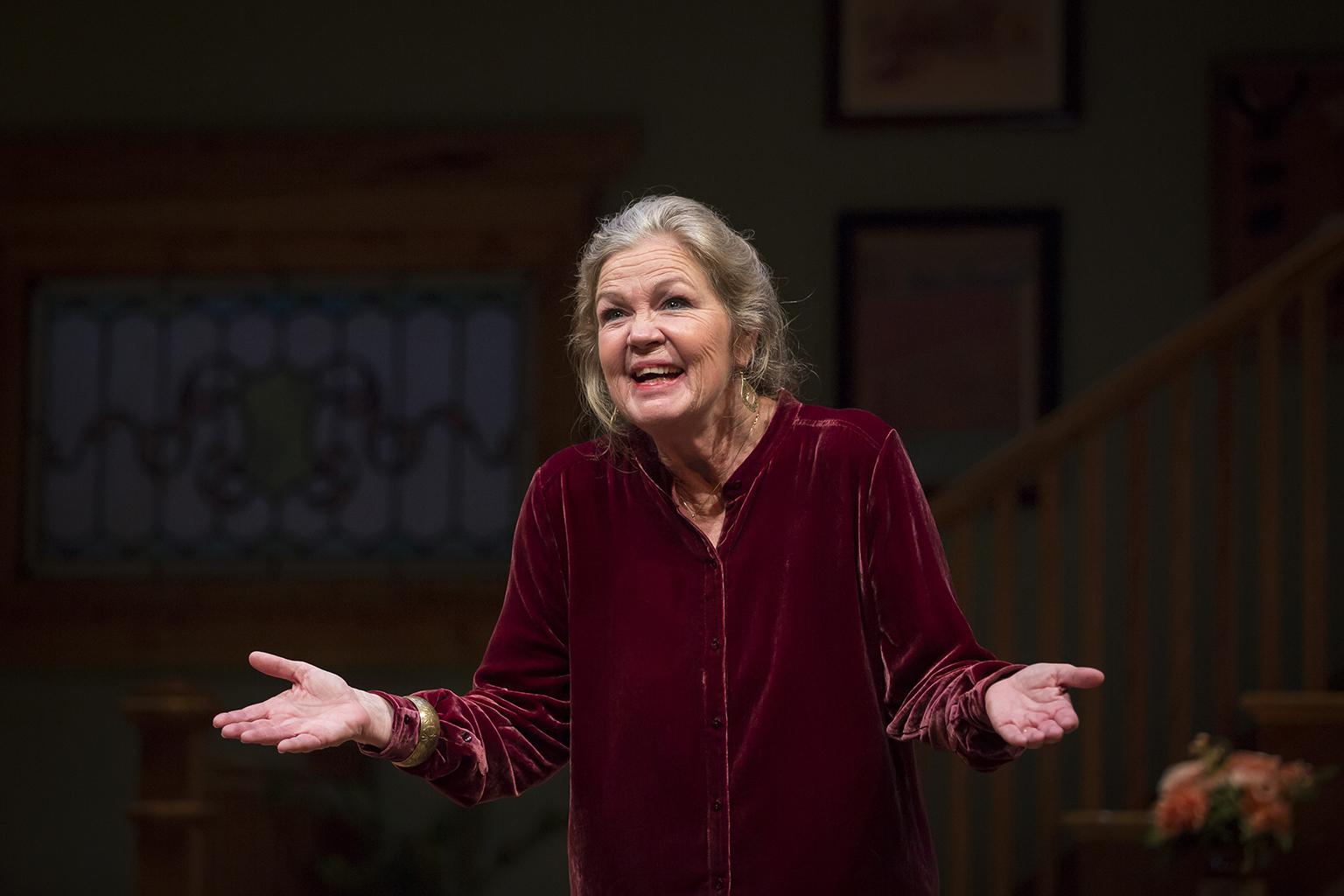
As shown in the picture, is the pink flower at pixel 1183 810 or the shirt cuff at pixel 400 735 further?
the pink flower at pixel 1183 810

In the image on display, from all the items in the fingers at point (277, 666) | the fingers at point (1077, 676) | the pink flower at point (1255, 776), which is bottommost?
the pink flower at point (1255, 776)

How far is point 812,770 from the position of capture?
4.97 feet

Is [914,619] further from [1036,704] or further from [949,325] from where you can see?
[949,325]

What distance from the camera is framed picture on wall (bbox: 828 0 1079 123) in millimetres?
4320

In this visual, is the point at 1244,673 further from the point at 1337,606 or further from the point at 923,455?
the point at 923,455

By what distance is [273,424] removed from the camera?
465cm

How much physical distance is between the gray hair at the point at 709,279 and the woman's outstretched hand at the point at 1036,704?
446 millimetres

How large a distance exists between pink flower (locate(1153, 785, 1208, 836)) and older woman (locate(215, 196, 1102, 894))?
1.56 m

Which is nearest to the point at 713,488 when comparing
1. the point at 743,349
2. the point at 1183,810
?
the point at 743,349

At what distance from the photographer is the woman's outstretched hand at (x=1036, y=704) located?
133cm

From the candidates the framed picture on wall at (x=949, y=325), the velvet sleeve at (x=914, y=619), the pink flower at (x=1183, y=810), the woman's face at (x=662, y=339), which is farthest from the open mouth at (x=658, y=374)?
the framed picture on wall at (x=949, y=325)

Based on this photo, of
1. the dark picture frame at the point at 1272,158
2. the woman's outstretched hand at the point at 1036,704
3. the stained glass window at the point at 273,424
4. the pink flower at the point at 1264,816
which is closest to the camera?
the woman's outstretched hand at the point at 1036,704

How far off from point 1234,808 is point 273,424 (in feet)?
9.28

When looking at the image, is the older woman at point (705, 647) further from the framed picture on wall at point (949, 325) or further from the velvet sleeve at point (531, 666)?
the framed picture on wall at point (949, 325)
